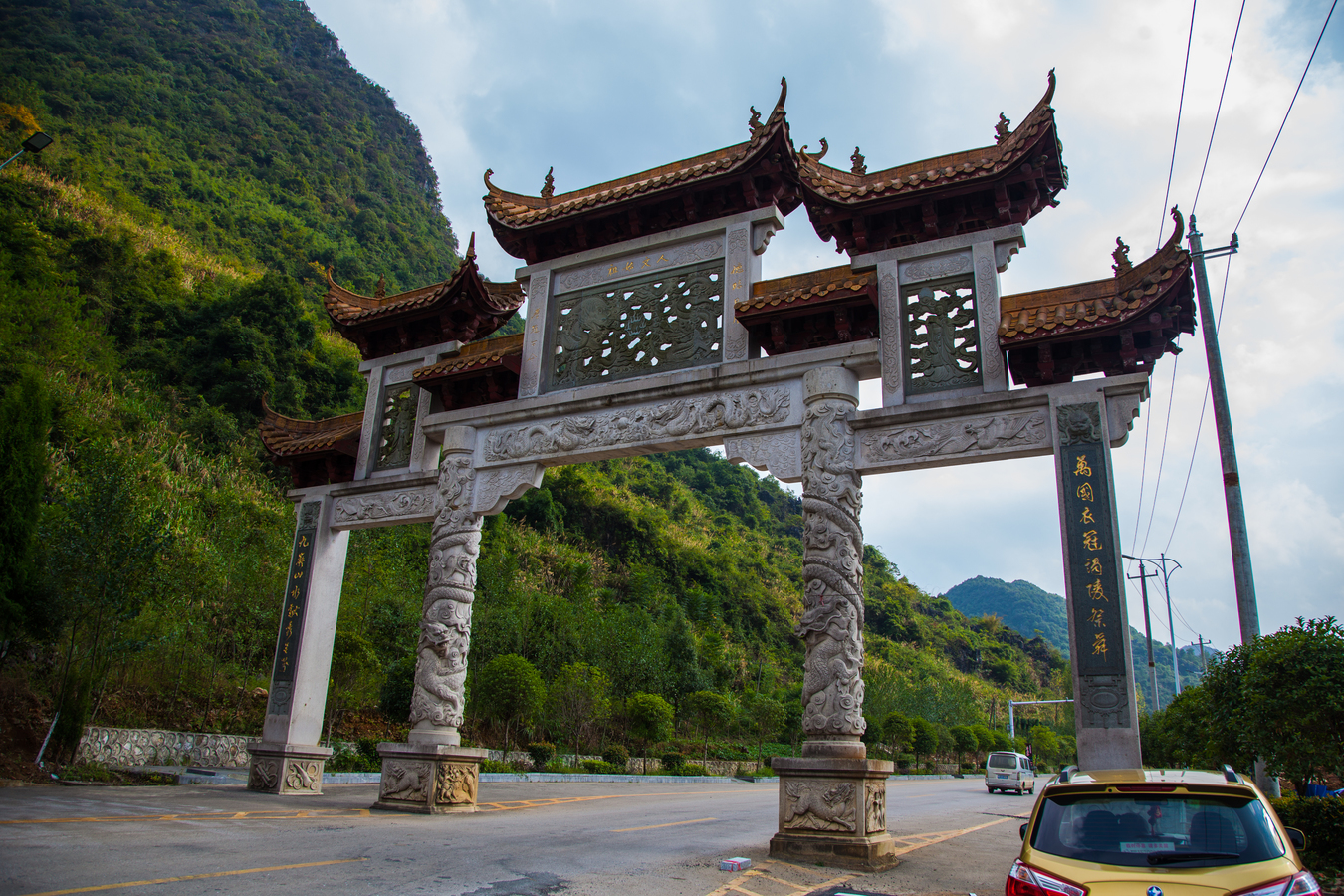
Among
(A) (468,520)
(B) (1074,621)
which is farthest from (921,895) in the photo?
(A) (468,520)

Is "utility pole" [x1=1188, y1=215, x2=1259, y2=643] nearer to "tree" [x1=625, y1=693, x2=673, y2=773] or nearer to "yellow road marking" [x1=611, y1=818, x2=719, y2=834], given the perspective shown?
"yellow road marking" [x1=611, y1=818, x2=719, y2=834]

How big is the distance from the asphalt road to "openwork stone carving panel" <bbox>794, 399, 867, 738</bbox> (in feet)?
4.08

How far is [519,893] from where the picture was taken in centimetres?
455

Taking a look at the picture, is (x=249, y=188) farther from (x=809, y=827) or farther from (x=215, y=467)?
(x=809, y=827)

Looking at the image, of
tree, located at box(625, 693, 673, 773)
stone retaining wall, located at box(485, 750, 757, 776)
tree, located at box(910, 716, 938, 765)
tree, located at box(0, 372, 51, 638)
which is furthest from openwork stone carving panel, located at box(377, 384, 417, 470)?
tree, located at box(910, 716, 938, 765)

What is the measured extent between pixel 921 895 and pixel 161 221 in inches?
1583

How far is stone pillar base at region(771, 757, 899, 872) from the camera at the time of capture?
20.3 feet

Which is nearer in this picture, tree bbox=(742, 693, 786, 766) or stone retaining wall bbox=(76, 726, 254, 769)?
stone retaining wall bbox=(76, 726, 254, 769)

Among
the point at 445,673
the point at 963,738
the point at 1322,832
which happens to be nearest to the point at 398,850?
the point at 445,673

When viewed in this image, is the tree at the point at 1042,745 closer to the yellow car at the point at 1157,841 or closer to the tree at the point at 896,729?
the tree at the point at 896,729

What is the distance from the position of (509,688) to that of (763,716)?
1160 cm

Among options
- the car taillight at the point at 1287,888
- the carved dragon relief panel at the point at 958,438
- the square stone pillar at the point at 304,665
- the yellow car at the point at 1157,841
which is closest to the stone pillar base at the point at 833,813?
the carved dragon relief panel at the point at 958,438

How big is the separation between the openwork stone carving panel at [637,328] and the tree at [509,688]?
30.3 feet

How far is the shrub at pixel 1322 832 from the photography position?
6.07 metres
